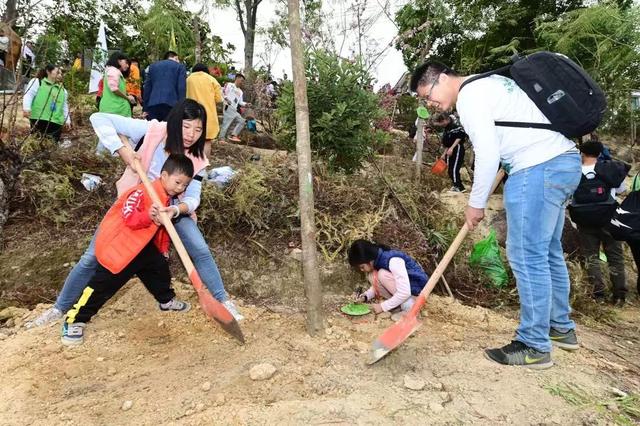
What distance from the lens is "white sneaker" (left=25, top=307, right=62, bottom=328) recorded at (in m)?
2.82

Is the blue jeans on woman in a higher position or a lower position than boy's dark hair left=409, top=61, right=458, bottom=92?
lower

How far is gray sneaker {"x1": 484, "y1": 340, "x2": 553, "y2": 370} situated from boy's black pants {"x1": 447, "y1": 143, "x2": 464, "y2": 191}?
4543 millimetres

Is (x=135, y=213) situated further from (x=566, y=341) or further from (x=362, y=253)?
(x=566, y=341)

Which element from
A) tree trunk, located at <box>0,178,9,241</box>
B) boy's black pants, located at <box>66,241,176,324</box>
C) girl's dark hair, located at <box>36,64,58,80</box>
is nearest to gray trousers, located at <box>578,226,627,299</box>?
boy's black pants, located at <box>66,241,176,324</box>

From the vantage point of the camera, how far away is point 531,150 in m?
2.23

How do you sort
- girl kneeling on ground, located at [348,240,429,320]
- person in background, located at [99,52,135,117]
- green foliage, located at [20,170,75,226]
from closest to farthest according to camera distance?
girl kneeling on ground, located at [348,240,429,320] → green foliage, located at [20,170,75,226] → person in background, located at [99,52,135,117]

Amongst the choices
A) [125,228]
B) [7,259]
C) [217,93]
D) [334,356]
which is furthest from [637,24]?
[7,259]

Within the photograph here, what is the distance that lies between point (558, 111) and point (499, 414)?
4.91ft

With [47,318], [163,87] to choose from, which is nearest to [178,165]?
[47,318]

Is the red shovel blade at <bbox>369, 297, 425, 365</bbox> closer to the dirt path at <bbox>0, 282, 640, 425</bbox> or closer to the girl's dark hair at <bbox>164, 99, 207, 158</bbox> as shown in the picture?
A: the dirt path at <bbox>0, 282, 640, 425</bbox>

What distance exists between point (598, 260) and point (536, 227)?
3241mm

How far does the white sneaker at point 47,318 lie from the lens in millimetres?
2824

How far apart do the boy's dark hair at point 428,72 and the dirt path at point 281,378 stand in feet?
5.09

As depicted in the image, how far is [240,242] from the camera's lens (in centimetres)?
405
